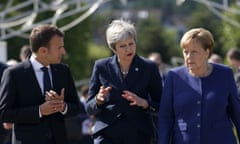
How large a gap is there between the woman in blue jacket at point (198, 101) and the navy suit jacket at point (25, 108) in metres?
0.91

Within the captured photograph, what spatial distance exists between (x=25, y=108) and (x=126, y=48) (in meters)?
1.11

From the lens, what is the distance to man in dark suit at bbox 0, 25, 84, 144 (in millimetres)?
7203

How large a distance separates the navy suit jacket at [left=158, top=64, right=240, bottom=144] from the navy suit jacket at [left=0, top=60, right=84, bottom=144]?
896 mm

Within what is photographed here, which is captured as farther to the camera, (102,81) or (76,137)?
(76,137)

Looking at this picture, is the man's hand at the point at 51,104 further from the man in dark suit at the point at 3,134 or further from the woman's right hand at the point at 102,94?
the man in dark suit at the point at 3,134

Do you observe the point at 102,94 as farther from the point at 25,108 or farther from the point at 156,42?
the point at 156,42

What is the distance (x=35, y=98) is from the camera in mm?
7316

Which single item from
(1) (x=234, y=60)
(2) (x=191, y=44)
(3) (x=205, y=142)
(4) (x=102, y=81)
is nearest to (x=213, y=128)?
(3) (x=205, y=142)

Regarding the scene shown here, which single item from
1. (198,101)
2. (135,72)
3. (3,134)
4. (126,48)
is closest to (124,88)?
(135,72)

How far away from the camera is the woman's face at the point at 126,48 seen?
25.1 ft

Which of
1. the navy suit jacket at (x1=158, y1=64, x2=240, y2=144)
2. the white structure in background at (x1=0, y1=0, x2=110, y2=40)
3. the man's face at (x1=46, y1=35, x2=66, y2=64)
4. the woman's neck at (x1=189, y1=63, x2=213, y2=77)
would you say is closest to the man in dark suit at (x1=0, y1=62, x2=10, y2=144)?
the man's face at (x1=46, y1=35, x2=66, y2=64)

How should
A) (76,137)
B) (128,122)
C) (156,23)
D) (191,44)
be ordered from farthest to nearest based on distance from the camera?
(156,23) < (76,137) < (128,122) < (191,44)

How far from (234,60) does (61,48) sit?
6638 mm

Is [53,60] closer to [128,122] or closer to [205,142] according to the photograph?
[128,122]
